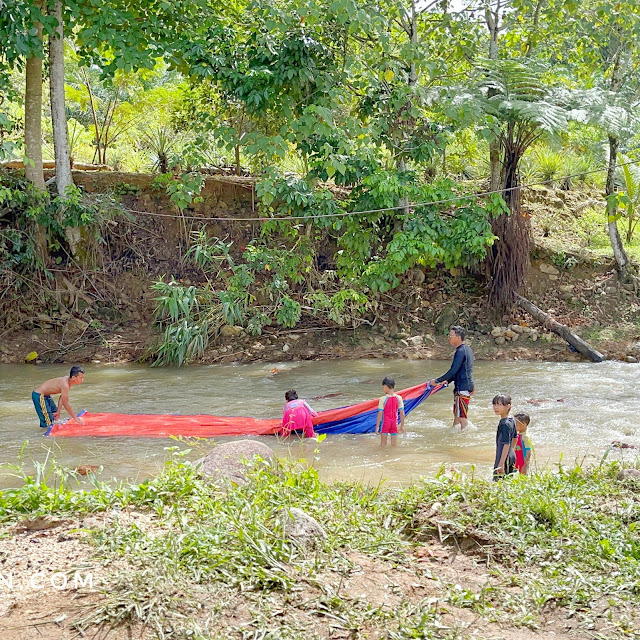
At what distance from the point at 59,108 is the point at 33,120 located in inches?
17.4

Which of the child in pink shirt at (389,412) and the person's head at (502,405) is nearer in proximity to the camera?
the person's head at (502,405)

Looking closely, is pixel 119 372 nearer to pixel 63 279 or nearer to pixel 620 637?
pixel 63 279

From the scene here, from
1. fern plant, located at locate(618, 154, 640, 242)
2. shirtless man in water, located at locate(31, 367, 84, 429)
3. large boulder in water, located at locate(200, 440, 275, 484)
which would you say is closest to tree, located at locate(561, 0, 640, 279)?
fern plant, located at locate(618, 154, 640, 242)

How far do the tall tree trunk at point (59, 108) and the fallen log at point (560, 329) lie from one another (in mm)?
7791

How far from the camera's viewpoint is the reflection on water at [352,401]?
6.67m

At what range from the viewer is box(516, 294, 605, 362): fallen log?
10984 millimetres

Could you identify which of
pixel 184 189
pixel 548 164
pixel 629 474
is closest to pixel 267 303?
pixel 184 189

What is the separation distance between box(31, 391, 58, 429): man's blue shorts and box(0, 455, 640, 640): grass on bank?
395 centimetres

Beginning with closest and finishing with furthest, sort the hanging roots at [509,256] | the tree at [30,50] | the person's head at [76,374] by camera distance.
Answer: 1. the person's head at [76,374]
2. the tree at [30,50]
3. the hanging roots at [509,256]

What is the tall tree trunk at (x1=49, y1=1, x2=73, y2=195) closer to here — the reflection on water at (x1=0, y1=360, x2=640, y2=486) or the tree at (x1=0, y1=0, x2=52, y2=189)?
the tree at (x1=0, y1=0, x2=52, y2=189)

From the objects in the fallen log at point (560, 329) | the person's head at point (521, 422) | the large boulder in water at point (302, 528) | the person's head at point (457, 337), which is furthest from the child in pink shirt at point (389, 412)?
the fallen log at point (560, 329)

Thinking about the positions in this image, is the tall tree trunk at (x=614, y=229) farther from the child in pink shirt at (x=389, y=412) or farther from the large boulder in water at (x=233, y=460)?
the large boulder in water at (x=233, y=460)

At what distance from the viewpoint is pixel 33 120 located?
36.8 feet

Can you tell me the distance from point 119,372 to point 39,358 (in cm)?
157
